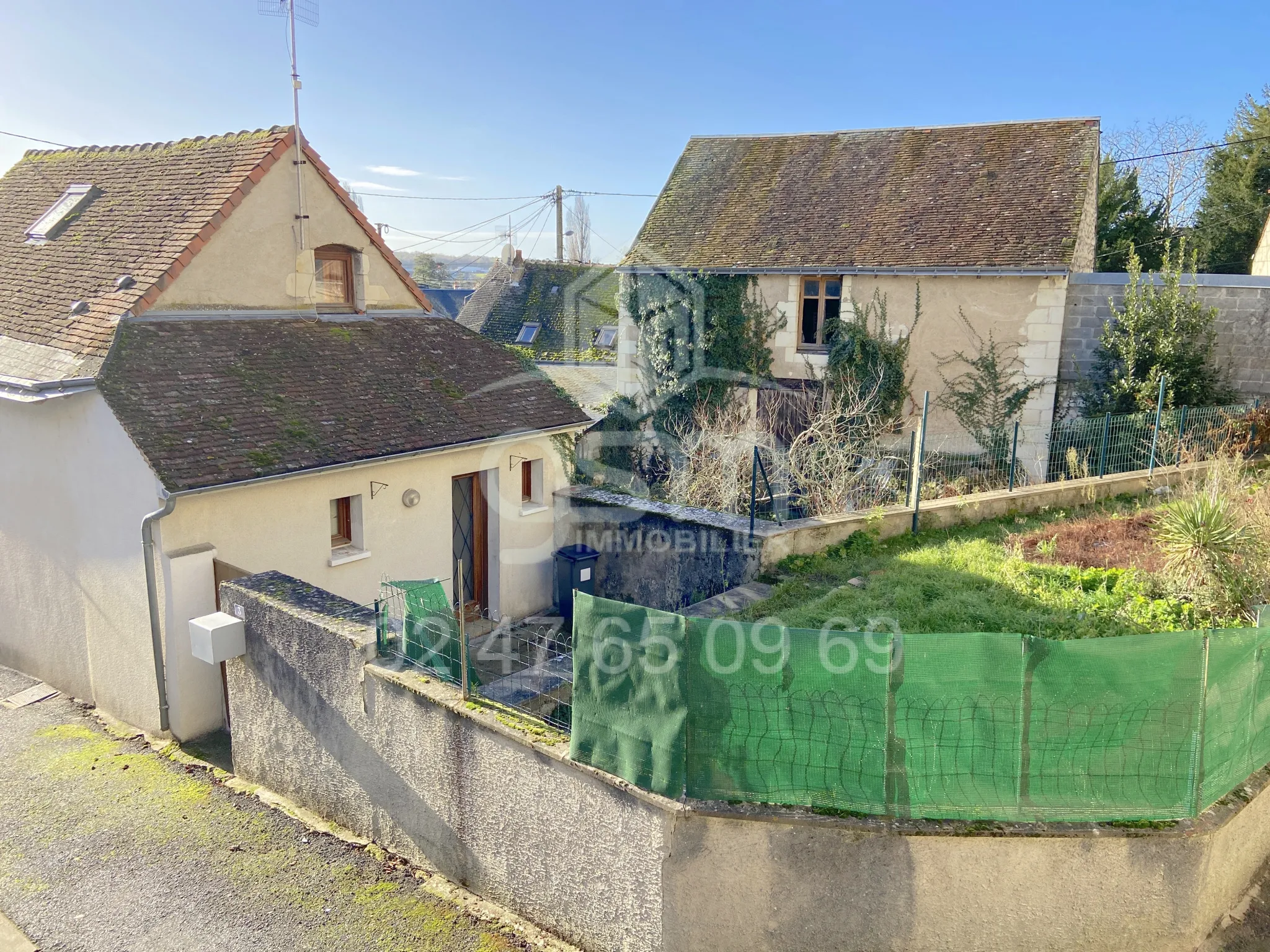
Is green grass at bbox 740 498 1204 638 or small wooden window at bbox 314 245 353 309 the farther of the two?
small wooden window at bbox 314 245 353 309

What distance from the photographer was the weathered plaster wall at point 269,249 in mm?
10078

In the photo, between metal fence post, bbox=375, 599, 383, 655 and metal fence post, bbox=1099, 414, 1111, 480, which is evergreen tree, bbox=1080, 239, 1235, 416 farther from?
metal fence post, bbox=375, 599, 383, 655

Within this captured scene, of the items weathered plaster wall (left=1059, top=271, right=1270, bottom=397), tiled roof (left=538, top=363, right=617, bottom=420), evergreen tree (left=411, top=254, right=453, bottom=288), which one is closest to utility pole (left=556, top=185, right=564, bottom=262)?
tiled roof (left=538, top=363, right=617, bottom=420)

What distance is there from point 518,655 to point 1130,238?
25.4m

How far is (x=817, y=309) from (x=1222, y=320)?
7.14 meters

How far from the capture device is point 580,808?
5102 millimetres

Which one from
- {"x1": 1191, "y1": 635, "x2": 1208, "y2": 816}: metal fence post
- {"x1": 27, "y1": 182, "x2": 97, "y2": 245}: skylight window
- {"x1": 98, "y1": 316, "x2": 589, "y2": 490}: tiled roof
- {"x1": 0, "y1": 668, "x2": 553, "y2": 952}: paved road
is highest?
{"x1": 27, "y1": 182, "x2": 97, "y2": 245}: skylight window

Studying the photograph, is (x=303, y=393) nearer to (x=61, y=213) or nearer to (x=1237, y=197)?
(x=61, y=213)

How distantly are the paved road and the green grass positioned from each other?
415 centimetres

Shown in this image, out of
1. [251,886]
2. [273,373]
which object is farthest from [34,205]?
[251,886]

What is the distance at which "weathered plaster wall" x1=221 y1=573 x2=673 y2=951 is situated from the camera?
500cm

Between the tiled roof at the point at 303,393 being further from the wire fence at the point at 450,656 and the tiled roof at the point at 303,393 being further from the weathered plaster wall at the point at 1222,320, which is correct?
the weathered plaster wall at the point at 1222,320

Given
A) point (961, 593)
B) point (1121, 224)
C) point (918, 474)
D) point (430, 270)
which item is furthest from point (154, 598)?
point (430, 270)

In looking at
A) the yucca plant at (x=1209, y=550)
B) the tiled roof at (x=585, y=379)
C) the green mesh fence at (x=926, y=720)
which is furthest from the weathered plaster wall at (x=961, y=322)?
the green mesh fence at (x=926, y=720)
